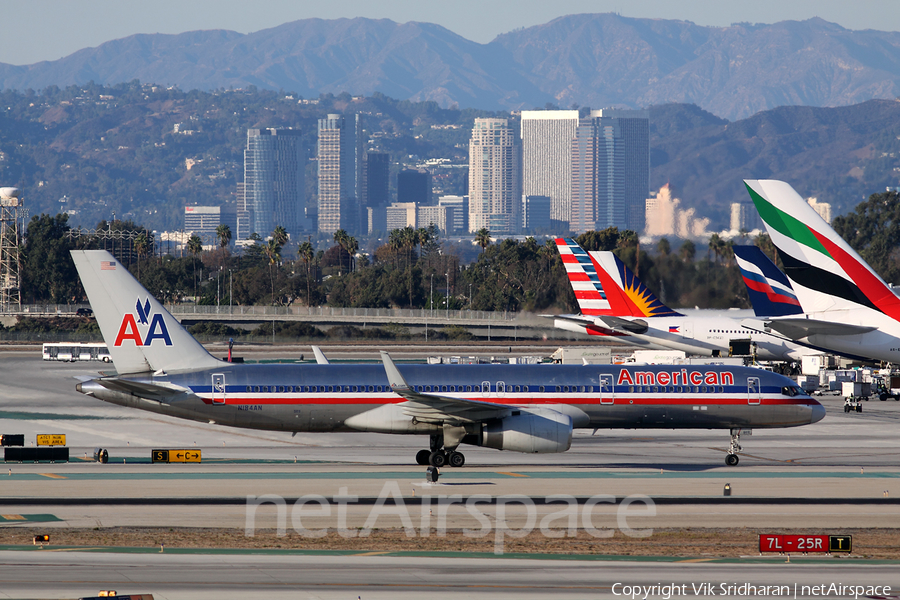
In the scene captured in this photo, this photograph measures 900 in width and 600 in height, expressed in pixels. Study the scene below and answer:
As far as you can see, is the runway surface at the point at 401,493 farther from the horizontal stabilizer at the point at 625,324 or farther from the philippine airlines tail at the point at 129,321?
the horizontal stabilizer at the point at 625,324

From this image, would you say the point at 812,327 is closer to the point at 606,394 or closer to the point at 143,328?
the point at 606,394

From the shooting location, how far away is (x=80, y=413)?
6544 cm

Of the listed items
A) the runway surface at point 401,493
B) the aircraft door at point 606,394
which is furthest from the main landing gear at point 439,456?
the aircraft door at point 606,394

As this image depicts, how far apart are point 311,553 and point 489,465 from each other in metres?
17.5

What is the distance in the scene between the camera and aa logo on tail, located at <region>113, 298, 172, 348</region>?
142 feet

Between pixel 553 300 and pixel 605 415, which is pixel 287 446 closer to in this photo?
pixel 605 415

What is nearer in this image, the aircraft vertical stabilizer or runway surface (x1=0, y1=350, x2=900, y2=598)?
runway surface (x1=0, y1=350, x2=900, y2=598)

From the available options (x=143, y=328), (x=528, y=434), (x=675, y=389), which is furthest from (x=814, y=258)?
(x=143, y=328)

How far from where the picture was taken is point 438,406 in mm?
42469

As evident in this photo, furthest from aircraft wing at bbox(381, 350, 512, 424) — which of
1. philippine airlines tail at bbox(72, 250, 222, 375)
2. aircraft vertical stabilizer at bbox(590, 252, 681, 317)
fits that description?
aircraft vertical stabilizer at bbox(590, 252, 681, 317)

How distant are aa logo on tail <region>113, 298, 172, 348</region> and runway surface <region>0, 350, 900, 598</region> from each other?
220 inches

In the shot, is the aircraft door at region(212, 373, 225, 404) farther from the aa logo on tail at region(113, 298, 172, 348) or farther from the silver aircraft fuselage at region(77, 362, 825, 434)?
the aa logo on tail at region(113, 298, 172, 348)

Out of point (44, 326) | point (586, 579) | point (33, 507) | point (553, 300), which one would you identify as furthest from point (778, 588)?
point (44, 326)

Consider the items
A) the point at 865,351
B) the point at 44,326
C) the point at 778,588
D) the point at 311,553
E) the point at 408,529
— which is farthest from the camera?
the point at 44,326
